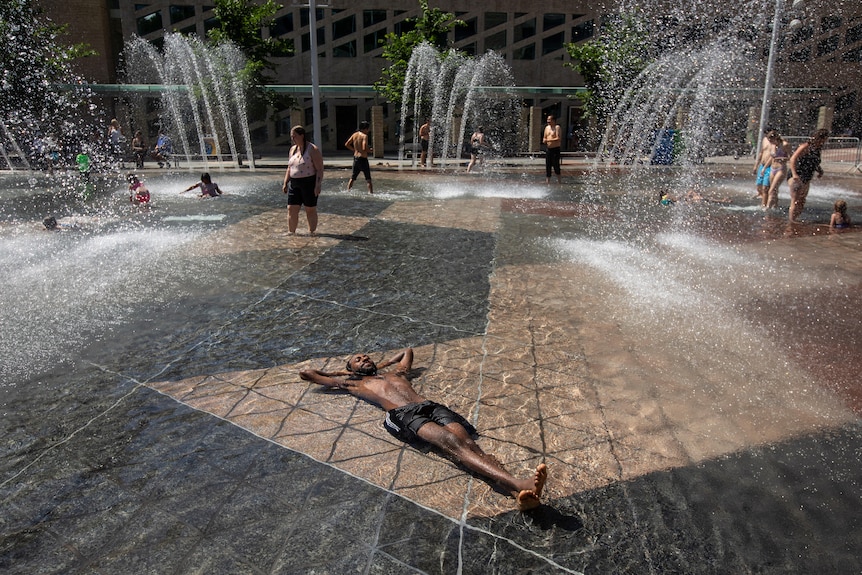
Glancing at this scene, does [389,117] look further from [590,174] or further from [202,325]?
[202,325]

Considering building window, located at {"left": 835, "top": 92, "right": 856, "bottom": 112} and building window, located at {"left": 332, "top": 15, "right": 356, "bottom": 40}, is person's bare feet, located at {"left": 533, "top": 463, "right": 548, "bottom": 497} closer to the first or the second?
building window, located at {"left": 332, "top": 15, "right": 356, "bottom": 40}

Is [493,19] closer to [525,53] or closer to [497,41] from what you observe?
[497,41]

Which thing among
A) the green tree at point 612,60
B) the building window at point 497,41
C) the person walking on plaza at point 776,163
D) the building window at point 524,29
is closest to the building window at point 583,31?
the building window at point 524,29

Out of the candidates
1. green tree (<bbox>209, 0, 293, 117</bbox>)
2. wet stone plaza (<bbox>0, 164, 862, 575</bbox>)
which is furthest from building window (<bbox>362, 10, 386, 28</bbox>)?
wet stone plaza (<bbox>0, 164, 862, 575</bbox>)

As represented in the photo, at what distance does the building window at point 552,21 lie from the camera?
129 feet

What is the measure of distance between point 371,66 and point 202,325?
3499cm

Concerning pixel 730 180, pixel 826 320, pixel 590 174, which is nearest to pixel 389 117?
pixel 590 174

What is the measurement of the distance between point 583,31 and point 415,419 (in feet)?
135

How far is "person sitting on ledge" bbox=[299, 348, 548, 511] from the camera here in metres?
3.10

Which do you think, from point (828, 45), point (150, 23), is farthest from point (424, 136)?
point (828, 45)

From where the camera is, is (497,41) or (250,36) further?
(497,41)

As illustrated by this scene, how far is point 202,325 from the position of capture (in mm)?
5719

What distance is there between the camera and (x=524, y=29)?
1537 inches

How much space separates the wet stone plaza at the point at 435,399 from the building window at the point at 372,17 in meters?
32.3
